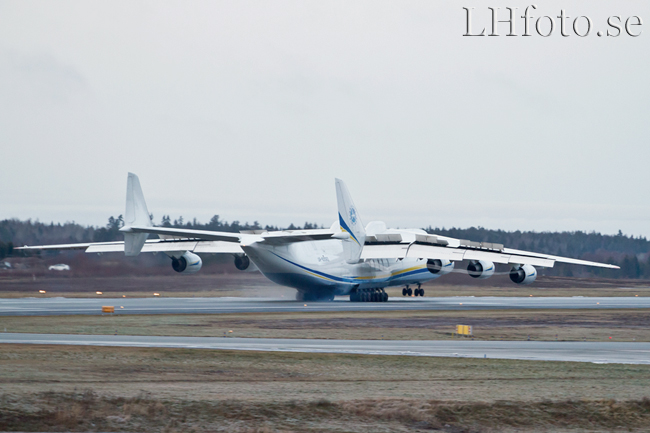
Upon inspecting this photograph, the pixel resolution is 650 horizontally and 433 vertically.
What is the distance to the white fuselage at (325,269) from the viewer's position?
56188 millimetres

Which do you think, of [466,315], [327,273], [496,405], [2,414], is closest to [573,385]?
[496,405]

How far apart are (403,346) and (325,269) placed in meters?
32.5

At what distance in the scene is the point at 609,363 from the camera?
2253 cm

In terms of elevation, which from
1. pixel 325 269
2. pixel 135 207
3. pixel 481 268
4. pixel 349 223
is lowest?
pixel 325 269

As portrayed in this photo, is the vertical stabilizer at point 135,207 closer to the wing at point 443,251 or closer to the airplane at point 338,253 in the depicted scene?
the airplane at point 338,253

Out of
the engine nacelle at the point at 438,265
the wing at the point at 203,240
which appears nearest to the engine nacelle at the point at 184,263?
the wing at the point at 203,240

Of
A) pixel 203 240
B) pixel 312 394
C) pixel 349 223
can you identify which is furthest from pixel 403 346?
pixel 203 240

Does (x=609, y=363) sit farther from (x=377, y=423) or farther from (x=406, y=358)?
(x=377, y=423)

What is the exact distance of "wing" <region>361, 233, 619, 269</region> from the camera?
51.1 meters

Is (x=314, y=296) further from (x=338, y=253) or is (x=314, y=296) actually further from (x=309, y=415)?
(x=309, y=415)

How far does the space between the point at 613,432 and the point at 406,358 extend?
27.5 ft

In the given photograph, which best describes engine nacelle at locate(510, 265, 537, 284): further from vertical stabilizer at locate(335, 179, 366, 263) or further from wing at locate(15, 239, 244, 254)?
wing at locate(15, 239, 244, 254)

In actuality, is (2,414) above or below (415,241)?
below

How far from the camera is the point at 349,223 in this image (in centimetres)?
5541
